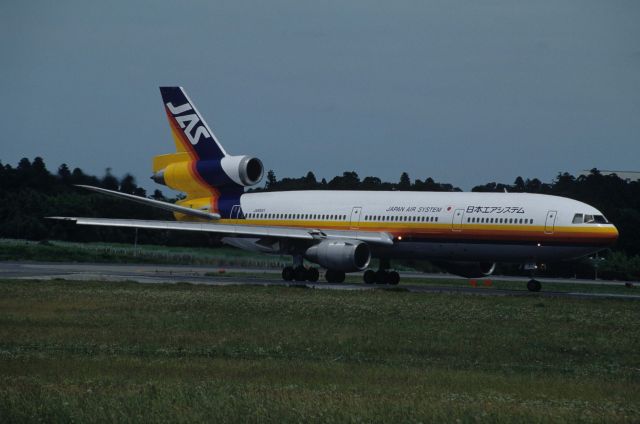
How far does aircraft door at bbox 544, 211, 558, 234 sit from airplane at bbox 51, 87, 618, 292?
0.13 ft

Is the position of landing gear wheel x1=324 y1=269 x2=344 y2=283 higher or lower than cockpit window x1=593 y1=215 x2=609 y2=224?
lower

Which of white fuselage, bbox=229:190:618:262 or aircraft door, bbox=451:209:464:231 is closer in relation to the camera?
white fuselage, bbox=229:190:618:262

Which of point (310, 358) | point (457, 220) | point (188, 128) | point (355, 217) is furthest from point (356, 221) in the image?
point (310, 358)

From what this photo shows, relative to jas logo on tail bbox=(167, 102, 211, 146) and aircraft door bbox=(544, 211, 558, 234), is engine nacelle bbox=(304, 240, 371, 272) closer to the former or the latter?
aircraft door bbox=(544, 211, 558, 234)

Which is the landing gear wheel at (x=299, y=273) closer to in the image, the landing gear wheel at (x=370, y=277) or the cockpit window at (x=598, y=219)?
the landing gear wheel at (x=370, y=277)

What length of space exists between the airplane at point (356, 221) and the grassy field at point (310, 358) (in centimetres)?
787

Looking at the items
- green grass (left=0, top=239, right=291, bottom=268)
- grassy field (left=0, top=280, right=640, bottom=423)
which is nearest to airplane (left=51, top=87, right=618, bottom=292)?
grassy field (left=0, top=280, right=640, bottom=423)

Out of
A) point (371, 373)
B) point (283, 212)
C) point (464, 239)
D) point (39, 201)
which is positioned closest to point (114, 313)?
point (371, 373)

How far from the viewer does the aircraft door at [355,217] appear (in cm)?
4772

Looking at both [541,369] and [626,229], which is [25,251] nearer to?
[626,229]

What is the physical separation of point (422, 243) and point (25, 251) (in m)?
30.7

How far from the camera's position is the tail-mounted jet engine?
52844mm

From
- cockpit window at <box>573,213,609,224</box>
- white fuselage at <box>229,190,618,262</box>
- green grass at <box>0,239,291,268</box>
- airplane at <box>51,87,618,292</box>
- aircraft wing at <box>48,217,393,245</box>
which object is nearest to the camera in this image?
cockpit window at <box>573,213,609,224</box>

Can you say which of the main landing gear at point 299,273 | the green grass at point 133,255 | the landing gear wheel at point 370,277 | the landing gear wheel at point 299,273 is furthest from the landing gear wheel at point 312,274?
the green grass at point 133,255
